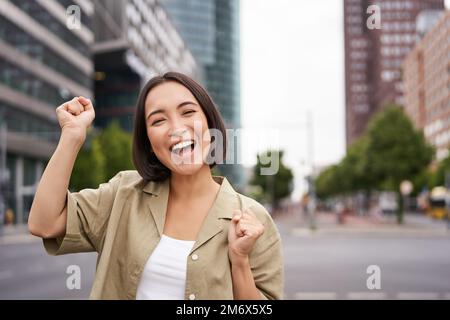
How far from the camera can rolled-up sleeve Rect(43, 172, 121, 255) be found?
1.34 m

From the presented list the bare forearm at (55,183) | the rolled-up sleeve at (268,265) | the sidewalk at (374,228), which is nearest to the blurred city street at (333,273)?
the rolled-up sleeve at (268,265)

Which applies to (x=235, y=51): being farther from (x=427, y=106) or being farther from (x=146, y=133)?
(x=146, y=133)

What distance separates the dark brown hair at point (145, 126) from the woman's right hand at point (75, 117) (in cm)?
19

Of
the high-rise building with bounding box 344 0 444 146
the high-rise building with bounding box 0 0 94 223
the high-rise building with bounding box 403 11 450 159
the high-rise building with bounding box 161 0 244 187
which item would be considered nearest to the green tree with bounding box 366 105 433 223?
the high-rise building with bounding box 0 0 94 223

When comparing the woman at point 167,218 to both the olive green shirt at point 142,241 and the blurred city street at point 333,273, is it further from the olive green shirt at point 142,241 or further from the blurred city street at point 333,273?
the blurred city street at point 333,273

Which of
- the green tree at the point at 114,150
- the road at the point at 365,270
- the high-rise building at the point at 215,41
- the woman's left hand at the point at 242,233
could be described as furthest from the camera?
the high-rise building at the point at 215,41

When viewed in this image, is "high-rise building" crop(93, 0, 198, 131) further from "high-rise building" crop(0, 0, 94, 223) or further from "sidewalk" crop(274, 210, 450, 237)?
"sidewalk" crop(274, 210, 450, 237)

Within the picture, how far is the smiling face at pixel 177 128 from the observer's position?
53.6 inches

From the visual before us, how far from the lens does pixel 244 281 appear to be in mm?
1293

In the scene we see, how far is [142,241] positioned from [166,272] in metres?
0.11

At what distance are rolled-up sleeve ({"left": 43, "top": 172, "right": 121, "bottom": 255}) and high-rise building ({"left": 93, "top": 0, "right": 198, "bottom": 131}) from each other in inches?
1324

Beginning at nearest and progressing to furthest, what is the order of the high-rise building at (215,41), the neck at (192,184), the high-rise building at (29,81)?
the neck at (192,184)
the high-rise building at (29,81)
the high-rise building at (215,41)

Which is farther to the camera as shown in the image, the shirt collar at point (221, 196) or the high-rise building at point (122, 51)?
the high-rise building at point (122, 51)
